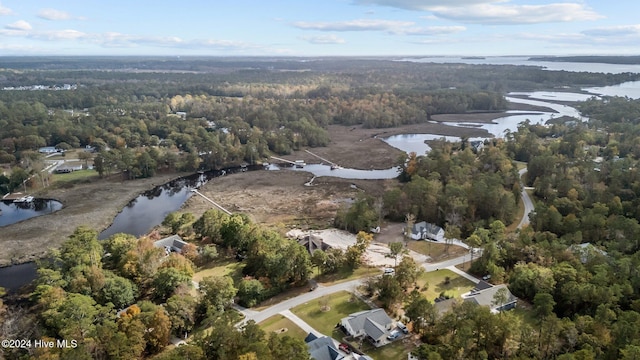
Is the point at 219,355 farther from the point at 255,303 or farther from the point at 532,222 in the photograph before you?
the point at 532,222

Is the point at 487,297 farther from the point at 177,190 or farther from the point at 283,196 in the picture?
the point at 177,190

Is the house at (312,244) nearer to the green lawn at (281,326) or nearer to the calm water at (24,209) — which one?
the green lawn at (281,326)

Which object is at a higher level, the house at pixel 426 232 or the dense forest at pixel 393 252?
the dense forest at pixel 393 252

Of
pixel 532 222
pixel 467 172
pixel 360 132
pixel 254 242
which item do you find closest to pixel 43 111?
pixel 360 132

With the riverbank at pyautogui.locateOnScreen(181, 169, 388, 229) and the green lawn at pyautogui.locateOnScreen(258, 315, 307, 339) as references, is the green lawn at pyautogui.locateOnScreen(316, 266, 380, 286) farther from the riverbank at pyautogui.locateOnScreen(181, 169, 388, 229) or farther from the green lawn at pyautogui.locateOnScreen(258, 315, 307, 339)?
the riverbank at pyautogui.locateOnScreen(181, 169, 388, 229)

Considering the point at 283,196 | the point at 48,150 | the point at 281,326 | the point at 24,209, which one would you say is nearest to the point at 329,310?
the point at 281,326

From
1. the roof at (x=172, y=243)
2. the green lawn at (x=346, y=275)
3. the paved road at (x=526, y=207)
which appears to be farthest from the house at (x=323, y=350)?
the paved road at (x=526, y=207)

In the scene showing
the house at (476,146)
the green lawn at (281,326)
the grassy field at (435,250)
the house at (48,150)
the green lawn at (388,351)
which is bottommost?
the green lawn at (281,326)
